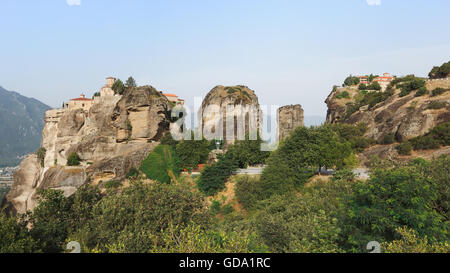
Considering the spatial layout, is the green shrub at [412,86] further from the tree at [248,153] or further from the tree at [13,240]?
the tree at [13,240]

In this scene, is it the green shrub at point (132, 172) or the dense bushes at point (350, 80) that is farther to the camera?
the dense bushes at point (350, 80)

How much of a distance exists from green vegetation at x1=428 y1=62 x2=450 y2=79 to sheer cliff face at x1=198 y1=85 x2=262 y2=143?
118 feet

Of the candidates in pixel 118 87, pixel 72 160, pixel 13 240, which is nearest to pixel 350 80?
pixel 118 87

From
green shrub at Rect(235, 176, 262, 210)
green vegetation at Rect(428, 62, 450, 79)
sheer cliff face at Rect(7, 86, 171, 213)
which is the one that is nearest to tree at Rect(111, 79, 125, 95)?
Result: sheer cliff face at Rect(7, 86, 171, 213)

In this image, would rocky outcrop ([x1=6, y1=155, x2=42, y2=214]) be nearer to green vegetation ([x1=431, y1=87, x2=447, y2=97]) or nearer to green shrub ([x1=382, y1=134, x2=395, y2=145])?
green shrub ([x1=382, y1=134, x2=395, y2=145])

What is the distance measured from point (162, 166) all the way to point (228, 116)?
41.1ft

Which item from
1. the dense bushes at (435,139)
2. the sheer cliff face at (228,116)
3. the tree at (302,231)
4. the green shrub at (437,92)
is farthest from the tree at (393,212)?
the green shrub at (437,92)

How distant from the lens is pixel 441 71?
159 feet

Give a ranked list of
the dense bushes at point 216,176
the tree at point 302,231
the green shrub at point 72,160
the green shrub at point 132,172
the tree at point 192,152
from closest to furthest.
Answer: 1. the tree at point 302,231
2. the dense bushes at point 216,176
3. the green shrub at point 132,172
4. the tree at point 192,152
5. the green shrub at point 72,160

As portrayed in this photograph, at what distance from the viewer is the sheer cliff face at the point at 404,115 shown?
30609 millimetres

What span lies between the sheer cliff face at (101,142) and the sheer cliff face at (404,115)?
30.7 m

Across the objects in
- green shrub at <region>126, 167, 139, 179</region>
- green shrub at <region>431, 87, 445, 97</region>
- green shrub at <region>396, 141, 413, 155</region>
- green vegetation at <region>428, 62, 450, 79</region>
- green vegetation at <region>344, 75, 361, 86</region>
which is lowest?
green shrub at <region>126, 167, 139, 179</region>

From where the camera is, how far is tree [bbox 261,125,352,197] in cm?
2481

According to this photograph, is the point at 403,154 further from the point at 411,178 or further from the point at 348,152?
the point at 411,178
